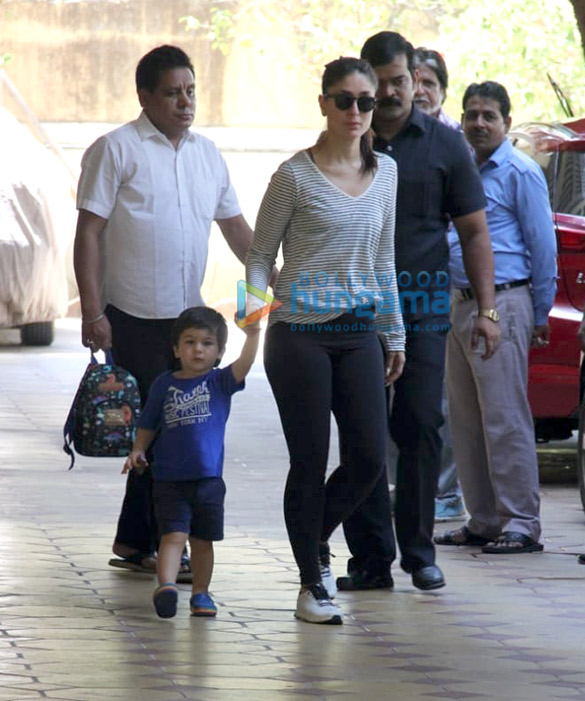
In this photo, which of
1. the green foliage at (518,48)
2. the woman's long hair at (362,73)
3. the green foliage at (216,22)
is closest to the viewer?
the woman's long hair at (362,73)

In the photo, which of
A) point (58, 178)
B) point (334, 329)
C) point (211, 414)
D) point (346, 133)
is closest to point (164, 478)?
point (211, 414)

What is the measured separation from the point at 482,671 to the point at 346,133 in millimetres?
1919

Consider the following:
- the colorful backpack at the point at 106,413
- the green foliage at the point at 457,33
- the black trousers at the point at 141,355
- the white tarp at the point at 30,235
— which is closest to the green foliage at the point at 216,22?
the green foliage at the point at 457,33

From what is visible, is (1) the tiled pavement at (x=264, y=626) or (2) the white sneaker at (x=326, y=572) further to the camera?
(2) the white sneaker at (x=326, y=572)

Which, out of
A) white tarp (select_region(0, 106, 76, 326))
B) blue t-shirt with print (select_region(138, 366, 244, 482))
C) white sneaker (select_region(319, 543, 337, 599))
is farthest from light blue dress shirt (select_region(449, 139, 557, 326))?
white tarp (select_region(0, 106, 76, 326))

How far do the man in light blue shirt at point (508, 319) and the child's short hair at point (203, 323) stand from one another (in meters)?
1.60

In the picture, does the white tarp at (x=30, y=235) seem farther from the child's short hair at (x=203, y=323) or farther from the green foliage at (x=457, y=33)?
the child's short hair at (x=203, y=323)

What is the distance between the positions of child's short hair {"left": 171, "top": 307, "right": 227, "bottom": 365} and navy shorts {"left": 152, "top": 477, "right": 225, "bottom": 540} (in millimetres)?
491

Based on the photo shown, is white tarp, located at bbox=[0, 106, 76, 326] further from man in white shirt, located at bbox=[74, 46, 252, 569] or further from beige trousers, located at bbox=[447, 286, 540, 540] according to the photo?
man in white shirt, located at bbox=[74, 46, 252, 569]

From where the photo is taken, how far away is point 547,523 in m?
8.86

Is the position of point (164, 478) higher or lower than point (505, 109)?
lower

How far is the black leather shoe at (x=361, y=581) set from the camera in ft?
22.8

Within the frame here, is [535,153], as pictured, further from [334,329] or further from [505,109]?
[334,329]

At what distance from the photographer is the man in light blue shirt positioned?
311 inches
